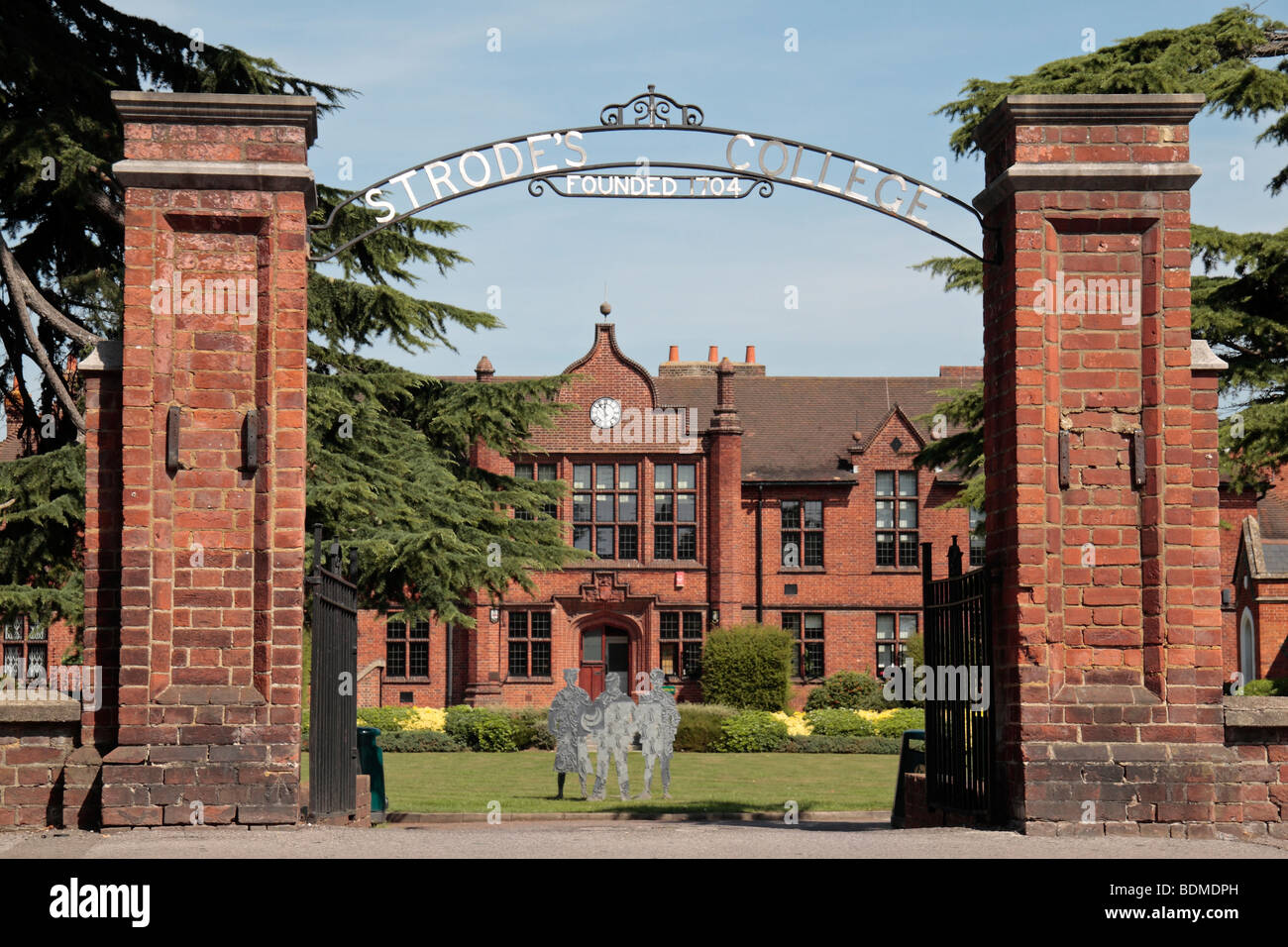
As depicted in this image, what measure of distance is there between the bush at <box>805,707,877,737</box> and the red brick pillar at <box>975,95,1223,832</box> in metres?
22.0

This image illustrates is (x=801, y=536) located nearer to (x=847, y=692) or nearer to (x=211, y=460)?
(x=847, y=692)

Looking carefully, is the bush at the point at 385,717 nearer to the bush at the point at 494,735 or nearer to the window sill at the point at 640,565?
the bush at the point at 494,735

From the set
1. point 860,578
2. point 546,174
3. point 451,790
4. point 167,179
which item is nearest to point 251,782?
point 167,179

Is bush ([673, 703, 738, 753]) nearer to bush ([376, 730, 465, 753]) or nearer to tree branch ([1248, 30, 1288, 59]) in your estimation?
bush ([376, 730, 465, 753])

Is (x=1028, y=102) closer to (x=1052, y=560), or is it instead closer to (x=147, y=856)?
(x=1052, y=560)

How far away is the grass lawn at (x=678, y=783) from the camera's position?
17.0 meters

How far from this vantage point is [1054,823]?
8.41 meters

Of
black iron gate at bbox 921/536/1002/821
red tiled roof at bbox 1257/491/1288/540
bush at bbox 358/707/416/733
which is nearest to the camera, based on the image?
black iron gate at bbox 921/536/1002/821

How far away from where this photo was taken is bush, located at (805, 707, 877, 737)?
3045 centimetres

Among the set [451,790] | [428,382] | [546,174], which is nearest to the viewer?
[546,174]

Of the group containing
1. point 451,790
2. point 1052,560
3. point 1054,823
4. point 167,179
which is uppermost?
point 167,179

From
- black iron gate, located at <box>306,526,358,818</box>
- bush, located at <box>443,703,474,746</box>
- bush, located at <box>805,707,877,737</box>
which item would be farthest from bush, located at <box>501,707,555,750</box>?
black iron gate, located at <box>306,526,358,818</box>

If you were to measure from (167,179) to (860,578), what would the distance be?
32070 mm

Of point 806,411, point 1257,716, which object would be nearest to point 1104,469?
point 1257,716
